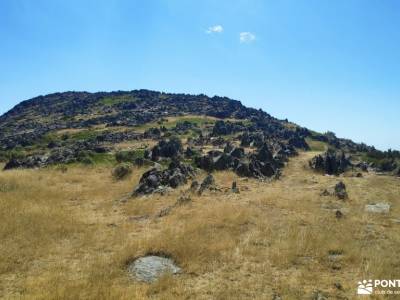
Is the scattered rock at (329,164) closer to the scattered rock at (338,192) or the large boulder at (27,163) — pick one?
the scattered rock at (338,192)

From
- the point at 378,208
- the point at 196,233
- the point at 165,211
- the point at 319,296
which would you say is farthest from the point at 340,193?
the point at 319,296

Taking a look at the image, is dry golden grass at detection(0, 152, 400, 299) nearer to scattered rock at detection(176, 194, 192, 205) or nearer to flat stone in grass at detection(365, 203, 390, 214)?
scattered rock at detection(176, 194, 192, 205)

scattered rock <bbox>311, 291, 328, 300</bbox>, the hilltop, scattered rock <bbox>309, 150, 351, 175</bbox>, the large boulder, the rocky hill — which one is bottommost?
scattered rock <bbox>311, 291, 328, 300</bbox>

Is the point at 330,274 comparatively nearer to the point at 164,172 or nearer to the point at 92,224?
the point at 92,224

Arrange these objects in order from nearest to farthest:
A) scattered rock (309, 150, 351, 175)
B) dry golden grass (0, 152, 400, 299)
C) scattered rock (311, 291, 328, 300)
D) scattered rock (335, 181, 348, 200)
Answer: scattered rock (311, 291, 328, 300) → dry golden grass (0, 152, 400, 299) → scattered rock (335, 181, 348, 200) → scattered rock (309, 150, 351, 175)

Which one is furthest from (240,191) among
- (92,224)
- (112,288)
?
(112,288)

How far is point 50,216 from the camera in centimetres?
1930

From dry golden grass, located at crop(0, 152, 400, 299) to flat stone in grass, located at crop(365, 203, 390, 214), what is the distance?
0.50 metres

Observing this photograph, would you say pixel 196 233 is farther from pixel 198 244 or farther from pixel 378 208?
pixel 378 208

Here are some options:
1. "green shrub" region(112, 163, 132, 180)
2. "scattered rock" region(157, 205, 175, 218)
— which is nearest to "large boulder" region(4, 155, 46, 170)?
"green shrub" region(112, 163, 132, 180)

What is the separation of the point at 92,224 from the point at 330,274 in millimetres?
12357

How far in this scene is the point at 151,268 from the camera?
43.2ft

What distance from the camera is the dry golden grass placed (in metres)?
11.8

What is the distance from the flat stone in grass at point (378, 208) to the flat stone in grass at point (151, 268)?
48.2 ft
